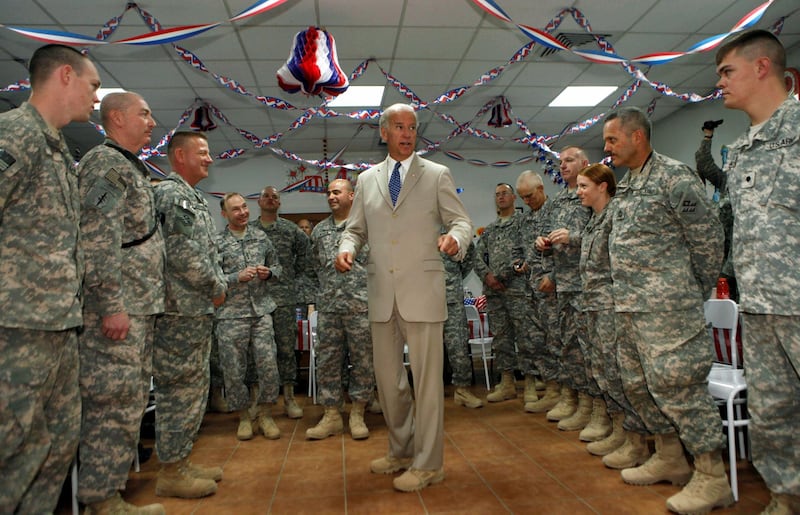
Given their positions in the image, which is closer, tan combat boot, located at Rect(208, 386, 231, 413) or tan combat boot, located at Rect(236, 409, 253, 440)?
tan combat boot, located at Rect(236, 409, 253, 440)

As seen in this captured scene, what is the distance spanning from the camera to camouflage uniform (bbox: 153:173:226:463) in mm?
2334

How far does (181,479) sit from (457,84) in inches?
218

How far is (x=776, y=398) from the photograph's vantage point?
65.9 inches

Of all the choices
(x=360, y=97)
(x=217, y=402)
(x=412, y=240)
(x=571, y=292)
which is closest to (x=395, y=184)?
(x=412, y=240)

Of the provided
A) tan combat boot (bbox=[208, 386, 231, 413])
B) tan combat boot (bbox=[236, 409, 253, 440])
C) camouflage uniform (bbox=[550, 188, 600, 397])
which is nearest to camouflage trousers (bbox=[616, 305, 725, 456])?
camouflage uniform (bbox=[550, 188, 600, 397])

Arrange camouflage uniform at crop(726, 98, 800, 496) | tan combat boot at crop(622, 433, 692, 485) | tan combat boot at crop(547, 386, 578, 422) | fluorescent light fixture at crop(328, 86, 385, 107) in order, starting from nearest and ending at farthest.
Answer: camouflage uniform at crop(726, 98, 800, 496) < tan combat boot at crop(622, 433, 692, 485) < tan combat boot at crop(547, 386, 578, 422) < fluorescent light fixture at crop(328, 86, 385, 107)

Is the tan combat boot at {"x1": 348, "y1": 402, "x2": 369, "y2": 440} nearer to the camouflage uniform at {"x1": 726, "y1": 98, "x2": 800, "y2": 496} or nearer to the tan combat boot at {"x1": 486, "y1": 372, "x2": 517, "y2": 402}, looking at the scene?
the tan combat boot at {"x1": 486, "y1": 372, "x2": 517, "y2": 402}

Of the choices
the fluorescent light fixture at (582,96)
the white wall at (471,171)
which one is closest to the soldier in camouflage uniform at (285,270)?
the fluorescent light fixture at (582,96)

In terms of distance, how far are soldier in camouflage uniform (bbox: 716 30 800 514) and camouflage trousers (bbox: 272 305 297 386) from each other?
328 cm

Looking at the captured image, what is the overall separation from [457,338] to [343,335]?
1227mm

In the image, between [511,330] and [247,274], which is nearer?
[247,274]

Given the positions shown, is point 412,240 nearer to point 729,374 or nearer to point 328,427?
point 328,427

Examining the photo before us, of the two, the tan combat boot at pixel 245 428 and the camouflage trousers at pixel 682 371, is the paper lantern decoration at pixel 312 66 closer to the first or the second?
the tan combat boot at pixel 245 428

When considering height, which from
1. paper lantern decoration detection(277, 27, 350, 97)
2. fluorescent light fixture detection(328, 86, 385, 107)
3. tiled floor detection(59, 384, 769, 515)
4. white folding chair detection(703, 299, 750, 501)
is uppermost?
fluorescent light fixture detection(328, 86, 385, 107)
